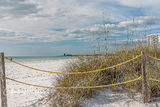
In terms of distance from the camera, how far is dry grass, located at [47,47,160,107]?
3.62 meters

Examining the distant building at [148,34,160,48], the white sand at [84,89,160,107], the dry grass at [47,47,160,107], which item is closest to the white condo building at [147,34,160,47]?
the distant building at [148,34,160,48]

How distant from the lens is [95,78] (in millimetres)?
4043

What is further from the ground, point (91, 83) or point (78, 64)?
point (78, 64)

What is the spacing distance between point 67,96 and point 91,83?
0.68m

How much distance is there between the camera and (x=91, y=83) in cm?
391

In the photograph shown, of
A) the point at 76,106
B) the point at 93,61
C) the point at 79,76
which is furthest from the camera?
the point at 93,61

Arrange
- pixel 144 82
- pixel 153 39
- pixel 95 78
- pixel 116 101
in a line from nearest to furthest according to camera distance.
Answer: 1. pixel 144 82
2. pixel 116 101
3. pixel 95 78
4. pixel 153 39

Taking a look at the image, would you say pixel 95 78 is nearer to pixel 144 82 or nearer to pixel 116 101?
pixel 116 101

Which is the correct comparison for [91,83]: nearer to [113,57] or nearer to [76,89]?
[76,89]

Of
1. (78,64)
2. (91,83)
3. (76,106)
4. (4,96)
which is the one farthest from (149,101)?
(4,96)

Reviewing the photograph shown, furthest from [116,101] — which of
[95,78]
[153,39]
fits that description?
[153,39]

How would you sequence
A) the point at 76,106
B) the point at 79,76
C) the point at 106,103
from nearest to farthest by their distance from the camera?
1. the point at 76,106
2. the point at 106,103
3. the point at 79,76

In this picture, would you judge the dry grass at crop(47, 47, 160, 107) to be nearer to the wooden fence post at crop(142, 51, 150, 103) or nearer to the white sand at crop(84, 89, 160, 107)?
the white sand at crop(84, 89, 160, 107)

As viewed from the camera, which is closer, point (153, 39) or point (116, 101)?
point (116, 101)
